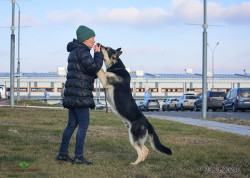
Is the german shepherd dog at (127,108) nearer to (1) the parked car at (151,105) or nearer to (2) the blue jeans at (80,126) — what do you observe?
(2) the blue jeans at (80,126)

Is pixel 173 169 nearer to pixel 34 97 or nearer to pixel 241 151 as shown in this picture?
pixel 241 151

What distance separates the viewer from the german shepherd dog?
231 inches

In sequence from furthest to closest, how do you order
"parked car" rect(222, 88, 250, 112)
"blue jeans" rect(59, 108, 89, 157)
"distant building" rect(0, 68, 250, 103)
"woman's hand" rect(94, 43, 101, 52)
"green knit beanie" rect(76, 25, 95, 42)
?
"distant building" rect(0, 68, 250, 103) < "parked car" rect(222, 88, 250, 112) < "woman's hand" rect(94, 43, 101, 52) < "green knit beanie" rect(76, 25, 95, 42) < "blue jeans" rect(59, 108, 89, 157)

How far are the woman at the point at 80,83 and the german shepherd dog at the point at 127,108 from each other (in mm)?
200

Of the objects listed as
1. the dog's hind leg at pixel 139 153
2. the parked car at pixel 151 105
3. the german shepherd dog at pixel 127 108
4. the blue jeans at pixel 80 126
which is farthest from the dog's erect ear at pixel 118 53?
the parked car at pixel 151 105

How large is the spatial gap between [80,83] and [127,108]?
764mm

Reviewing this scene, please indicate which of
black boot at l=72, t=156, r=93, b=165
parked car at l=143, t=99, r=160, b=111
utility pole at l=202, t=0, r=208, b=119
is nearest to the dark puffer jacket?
black boot at l=72, t=156, r=93, b=165

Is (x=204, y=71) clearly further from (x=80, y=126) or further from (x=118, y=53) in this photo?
(x=80, y=126)

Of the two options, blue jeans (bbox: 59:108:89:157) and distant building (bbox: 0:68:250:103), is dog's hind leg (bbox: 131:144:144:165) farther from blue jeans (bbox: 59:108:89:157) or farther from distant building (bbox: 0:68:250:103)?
distant building (bbox: 0:68:250:103)

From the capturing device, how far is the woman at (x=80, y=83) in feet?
19.3

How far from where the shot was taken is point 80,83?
19.4ft

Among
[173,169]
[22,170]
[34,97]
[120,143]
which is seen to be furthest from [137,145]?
[34,97]

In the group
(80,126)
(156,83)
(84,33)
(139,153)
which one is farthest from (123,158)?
(156,83)

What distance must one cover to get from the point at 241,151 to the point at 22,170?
3.93 m
